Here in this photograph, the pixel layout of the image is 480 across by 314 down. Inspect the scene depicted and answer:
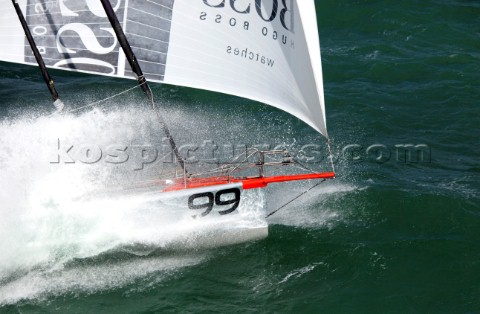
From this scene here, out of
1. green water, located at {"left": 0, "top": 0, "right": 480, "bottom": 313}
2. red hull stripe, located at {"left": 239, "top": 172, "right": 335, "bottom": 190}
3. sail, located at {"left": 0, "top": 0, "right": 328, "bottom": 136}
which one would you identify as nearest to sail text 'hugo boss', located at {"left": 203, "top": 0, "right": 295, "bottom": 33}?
sail, located at {"left": 0, "top": 0, "right": 328, "bottom": 136}

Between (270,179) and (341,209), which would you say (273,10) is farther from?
(341,209)

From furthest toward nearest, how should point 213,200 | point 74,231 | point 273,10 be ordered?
point 74,231, point 213,200, point 273,10

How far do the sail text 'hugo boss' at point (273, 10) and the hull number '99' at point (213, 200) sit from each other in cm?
300

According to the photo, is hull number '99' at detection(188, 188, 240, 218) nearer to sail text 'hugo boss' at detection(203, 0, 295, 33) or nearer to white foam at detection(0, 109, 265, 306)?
white foam at detection(0, 109, 265, 306)

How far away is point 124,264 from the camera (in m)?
12.5

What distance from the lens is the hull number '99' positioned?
1233cm

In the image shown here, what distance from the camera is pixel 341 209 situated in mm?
14352

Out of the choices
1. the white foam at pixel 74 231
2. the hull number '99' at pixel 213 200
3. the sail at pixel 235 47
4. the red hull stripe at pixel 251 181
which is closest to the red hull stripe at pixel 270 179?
the red hull stripe at pixel 251 181

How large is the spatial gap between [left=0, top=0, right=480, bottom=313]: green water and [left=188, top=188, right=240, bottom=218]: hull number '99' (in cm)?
93

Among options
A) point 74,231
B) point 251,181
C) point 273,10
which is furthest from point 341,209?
point 74,231

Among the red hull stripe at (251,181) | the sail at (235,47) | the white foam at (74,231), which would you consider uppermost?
the sail at (235,47)

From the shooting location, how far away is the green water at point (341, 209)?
38.7 ft

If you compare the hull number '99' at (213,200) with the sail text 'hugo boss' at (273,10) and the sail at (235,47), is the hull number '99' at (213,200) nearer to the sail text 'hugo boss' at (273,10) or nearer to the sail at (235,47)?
the sail at (235,47)

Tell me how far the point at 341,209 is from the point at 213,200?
10.5ft
